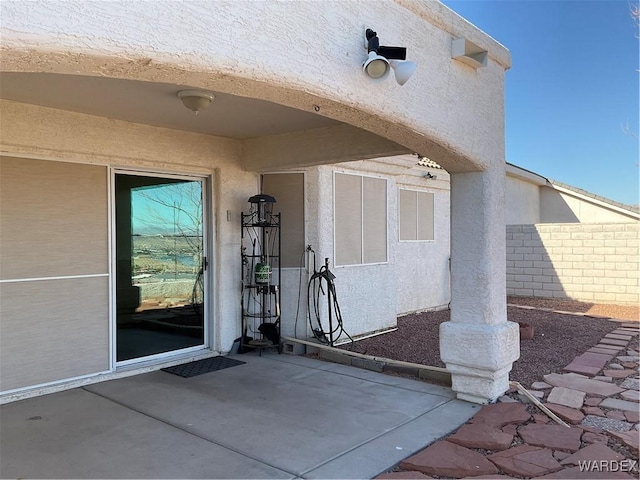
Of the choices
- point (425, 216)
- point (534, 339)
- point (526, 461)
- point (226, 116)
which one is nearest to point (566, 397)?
point (526, 461)

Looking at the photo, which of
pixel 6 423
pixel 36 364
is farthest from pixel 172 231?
pixel 6 423

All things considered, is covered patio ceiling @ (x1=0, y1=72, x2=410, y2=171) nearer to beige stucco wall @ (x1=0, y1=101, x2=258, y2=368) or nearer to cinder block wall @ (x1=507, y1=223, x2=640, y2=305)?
beige stucco wall @ (x1=0, y1=101, x2=258, y2=368)

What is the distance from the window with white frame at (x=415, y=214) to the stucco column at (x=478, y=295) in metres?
4.58

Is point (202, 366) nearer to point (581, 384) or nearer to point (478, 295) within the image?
point (478, 295)

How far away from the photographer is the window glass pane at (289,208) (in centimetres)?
704

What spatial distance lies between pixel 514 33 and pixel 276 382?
44.2 ft

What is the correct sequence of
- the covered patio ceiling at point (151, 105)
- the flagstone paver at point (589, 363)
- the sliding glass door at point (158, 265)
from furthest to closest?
the flagstone paver at point (589, 363) → the sliding glass door at point (158, 265) → the covered patio ceiling at point (151, 105)

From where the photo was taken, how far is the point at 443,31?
13.6 ft

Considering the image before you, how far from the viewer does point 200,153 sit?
20.3 feet

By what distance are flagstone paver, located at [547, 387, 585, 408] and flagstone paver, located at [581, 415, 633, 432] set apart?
0.90ft

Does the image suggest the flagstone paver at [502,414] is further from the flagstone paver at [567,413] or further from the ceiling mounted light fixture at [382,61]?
the ceiling mounted light fixture at [382,61]

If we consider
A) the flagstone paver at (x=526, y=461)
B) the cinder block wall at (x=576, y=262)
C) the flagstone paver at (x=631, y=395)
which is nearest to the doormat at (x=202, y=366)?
the flagstone paver at (x=526, y=461)

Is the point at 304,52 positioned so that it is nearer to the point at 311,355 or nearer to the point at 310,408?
the point at 310,408

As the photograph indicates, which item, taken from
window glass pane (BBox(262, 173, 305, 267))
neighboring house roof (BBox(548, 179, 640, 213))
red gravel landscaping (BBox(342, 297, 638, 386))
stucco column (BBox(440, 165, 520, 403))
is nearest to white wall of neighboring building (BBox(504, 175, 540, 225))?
neighboring house roof (BBox(548, 179, 640, 213))
